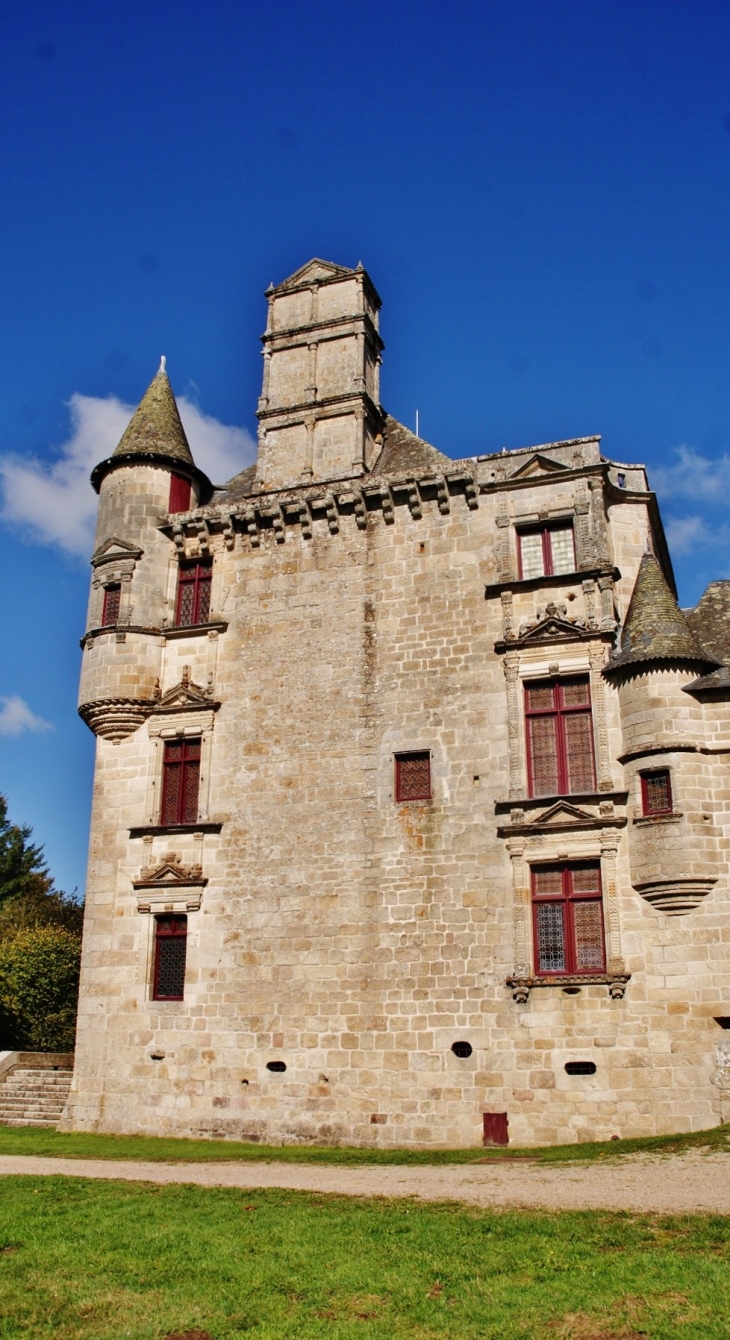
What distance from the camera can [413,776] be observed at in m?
20.4

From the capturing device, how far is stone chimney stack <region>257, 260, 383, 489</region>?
23.8m

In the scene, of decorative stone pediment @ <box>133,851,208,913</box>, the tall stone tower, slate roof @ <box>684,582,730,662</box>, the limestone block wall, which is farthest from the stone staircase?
slate roof @ <box>684,582,730,662</box>

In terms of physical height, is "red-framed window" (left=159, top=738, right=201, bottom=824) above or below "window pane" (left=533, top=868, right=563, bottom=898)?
above

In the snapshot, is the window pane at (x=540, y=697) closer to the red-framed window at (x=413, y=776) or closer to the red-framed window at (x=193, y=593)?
the red-framed window at (x=413, y=776)

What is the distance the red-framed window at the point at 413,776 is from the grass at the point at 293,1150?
20.3 ft

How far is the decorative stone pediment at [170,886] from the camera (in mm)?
21016

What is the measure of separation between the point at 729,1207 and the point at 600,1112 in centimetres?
702

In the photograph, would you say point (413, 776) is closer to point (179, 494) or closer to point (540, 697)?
point (540, 697)

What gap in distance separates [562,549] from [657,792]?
5266 millimetres

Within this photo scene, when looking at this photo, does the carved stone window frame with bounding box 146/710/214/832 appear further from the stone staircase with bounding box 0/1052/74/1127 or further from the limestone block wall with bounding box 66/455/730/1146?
the stone staircase with bounding box 0/1052/74/1127

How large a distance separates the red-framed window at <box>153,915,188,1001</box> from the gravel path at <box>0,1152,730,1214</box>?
4854 mm

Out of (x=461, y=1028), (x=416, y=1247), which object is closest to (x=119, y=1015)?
(x=461, y=1028)

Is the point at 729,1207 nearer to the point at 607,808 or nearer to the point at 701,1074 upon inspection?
the point at 701,1074

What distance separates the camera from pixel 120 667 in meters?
22.7
